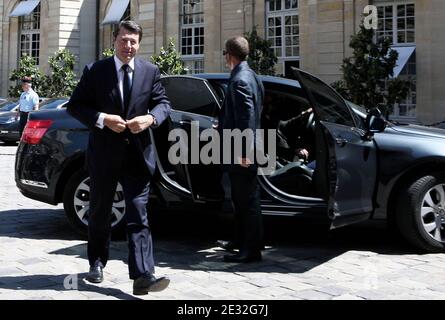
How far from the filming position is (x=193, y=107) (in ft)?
19.7

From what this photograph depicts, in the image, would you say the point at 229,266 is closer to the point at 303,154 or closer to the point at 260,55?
the point at 303,154

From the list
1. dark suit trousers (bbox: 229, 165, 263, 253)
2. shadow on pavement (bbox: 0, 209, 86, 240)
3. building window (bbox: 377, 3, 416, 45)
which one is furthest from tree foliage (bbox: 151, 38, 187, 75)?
dark suit trousers (bbox: 229, 165, 263, 253)

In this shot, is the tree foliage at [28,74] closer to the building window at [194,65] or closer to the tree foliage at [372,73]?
the building window at [194,65]

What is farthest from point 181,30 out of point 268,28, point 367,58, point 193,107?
point 193,107

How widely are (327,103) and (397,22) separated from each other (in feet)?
49.4

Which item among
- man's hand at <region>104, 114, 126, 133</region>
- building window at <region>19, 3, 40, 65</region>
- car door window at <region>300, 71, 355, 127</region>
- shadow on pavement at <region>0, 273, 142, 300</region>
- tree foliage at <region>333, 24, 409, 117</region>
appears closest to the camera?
man's hand at <region>104, 114, 126, 133</region>

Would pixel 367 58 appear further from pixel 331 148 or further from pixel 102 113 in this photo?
pixel 102 113

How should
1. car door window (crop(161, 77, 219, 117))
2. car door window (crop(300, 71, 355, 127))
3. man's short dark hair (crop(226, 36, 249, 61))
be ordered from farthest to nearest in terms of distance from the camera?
car door window (crop(161, 77, 219, 117))
man's short dark hair (crop(226, 36, 249, 61))
car door window (crop(300, 71, 355, 127))

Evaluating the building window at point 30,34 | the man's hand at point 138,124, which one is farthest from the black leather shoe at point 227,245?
the building window at point 30,34

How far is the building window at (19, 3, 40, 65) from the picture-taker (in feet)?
110

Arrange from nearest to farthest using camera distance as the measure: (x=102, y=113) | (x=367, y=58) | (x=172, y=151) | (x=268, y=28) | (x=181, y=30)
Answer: (x=102, y=113) → (x=172, y=151) → (x=367, y=58) → (x=268, y=28) → (x=181, y=30)

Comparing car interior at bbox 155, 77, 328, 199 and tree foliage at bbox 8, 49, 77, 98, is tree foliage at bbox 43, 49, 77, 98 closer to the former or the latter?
tree foliage at bbox 8, 49, 77, 98

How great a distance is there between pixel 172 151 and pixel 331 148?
1579 mm

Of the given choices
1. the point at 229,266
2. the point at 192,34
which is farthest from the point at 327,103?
the point at 192,34
